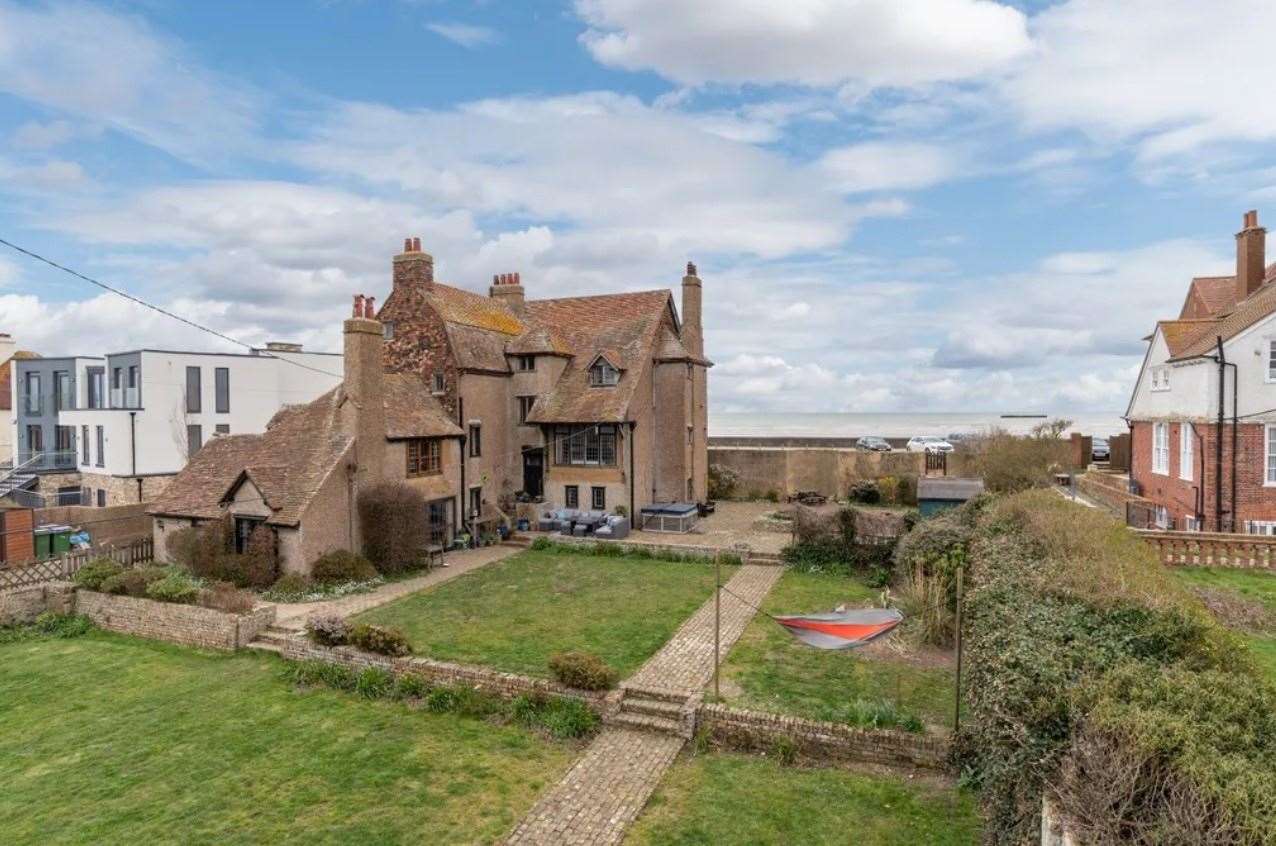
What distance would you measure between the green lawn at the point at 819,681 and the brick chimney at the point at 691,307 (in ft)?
59.6

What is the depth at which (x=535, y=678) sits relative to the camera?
13.2m

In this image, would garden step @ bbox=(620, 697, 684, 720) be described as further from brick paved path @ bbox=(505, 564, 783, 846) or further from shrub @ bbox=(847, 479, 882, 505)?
shrub @ bbox=(847, 479, 882, 505)

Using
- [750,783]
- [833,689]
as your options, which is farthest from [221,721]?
[833,689]

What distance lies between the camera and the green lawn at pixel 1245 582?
13492mm

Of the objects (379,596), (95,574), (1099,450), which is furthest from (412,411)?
(1099,450)

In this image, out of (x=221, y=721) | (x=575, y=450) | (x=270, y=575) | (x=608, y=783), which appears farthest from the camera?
(x=575, y=450)

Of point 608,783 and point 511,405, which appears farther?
point 511,405

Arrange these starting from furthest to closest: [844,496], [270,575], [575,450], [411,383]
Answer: [844,496]
[575,450]
[411,383]
[270,575]

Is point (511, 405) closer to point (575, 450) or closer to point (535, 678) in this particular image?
point (575, 450)

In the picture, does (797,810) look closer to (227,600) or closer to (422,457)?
(227,600)

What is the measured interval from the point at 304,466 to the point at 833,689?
56.6ft

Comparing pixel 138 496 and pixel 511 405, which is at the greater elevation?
pixel 511 405

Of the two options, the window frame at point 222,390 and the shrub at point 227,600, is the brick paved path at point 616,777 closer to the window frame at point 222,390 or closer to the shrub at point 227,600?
the shrub at point 227,600

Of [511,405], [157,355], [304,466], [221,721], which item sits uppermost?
[157,355]
